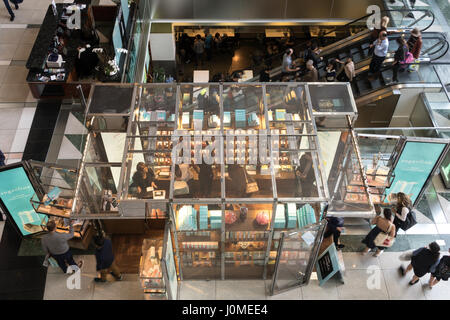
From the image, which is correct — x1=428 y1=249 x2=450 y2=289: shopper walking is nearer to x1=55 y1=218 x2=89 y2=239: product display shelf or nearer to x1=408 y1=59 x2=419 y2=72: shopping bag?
x1=408 y1=59 x2=419 y2=72: shopping bag

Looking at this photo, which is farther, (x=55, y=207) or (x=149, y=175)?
(x=55, y=207)

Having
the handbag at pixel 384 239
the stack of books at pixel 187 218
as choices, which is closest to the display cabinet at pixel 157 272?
the stack of books at pixel 187 218

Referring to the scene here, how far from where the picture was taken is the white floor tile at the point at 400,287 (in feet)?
25.6

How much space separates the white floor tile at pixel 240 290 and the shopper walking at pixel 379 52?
21.1ft

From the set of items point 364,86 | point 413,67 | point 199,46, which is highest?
point 199,46

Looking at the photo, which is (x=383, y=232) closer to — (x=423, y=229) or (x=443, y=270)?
(x=443, y=270)

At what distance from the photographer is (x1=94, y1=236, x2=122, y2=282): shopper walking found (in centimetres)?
741

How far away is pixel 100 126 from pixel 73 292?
3010 millimetres

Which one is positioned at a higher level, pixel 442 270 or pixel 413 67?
pixel 413 67

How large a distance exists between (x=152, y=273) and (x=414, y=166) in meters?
5.17

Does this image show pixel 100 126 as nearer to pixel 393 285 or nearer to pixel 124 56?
pixel 124 56

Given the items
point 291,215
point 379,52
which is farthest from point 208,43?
point 291,215

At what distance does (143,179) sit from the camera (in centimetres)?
709

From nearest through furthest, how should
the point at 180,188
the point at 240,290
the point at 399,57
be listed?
the point at 180,188 < the point at 240,290 < the point at 399,57
